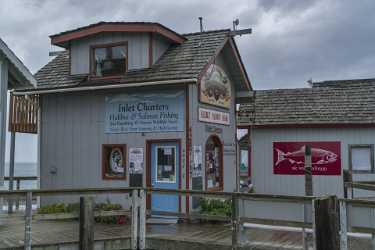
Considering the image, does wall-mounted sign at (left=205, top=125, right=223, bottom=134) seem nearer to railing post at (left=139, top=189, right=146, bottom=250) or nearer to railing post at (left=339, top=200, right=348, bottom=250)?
railing post at (left=139, top=189, right=146, bottom=250)

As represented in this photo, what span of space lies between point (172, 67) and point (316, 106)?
822 centimetres

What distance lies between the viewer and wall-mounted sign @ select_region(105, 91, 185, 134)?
13250 mm

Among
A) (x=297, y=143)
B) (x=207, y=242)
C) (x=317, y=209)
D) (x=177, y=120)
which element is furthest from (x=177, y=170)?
(x=297, y=143)

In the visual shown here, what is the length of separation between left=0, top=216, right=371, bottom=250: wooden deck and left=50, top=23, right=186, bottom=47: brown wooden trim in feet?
17.8

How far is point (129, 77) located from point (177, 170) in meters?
2.92

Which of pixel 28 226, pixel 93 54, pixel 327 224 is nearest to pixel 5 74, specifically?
pixel 93 54

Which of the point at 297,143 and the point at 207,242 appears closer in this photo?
the point at 207,242

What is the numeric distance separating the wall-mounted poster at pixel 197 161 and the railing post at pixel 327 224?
237 inches

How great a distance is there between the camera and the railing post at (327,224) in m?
7.30

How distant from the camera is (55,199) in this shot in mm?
14641

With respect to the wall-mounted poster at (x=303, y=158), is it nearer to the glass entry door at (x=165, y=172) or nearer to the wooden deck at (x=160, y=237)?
the glass entry door at (x=165, y=172)

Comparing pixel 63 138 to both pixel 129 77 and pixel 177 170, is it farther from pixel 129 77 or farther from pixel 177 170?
pixel 177 170

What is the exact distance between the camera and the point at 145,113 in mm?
13609

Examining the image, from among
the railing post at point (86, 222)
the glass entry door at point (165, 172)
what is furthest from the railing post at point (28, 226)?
the glass entry door at point (165, 172)
